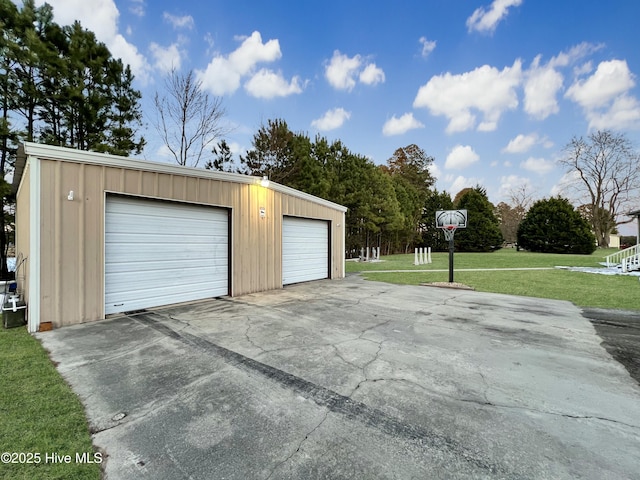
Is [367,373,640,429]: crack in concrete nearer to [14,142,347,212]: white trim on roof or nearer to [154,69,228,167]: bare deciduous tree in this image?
[14,142,347,212]: white trim on roof

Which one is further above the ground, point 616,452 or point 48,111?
point 48,111

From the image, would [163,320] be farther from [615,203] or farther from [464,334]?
[615,203]

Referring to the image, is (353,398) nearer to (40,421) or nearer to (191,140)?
(40,421)

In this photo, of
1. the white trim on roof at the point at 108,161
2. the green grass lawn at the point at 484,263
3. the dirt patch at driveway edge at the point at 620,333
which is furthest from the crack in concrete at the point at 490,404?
the green grass lawn at the point at 484,263

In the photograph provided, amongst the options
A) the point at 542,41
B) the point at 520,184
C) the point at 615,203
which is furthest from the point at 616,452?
the point at 520,184

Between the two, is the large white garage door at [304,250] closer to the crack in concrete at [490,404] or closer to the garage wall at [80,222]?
the garage wall at [80,222]

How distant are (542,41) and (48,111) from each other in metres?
18.2

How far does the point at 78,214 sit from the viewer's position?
434cm

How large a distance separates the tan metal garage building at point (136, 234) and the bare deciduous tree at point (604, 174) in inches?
1232

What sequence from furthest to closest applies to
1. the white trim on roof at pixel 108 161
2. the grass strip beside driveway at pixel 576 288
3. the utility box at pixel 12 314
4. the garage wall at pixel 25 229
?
the grass strip beside driveway at pixel 576 288, the garage wall at pixel 25 229, the utility box at pixel 12 314, the white trim on roof at pixel 108 161

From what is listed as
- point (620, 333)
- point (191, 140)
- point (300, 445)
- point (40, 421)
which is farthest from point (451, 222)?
point (191, 140)

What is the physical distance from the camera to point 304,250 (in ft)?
29.3

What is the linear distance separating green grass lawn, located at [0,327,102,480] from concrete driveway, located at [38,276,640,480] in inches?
4.3

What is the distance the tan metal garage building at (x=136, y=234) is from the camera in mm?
4090
